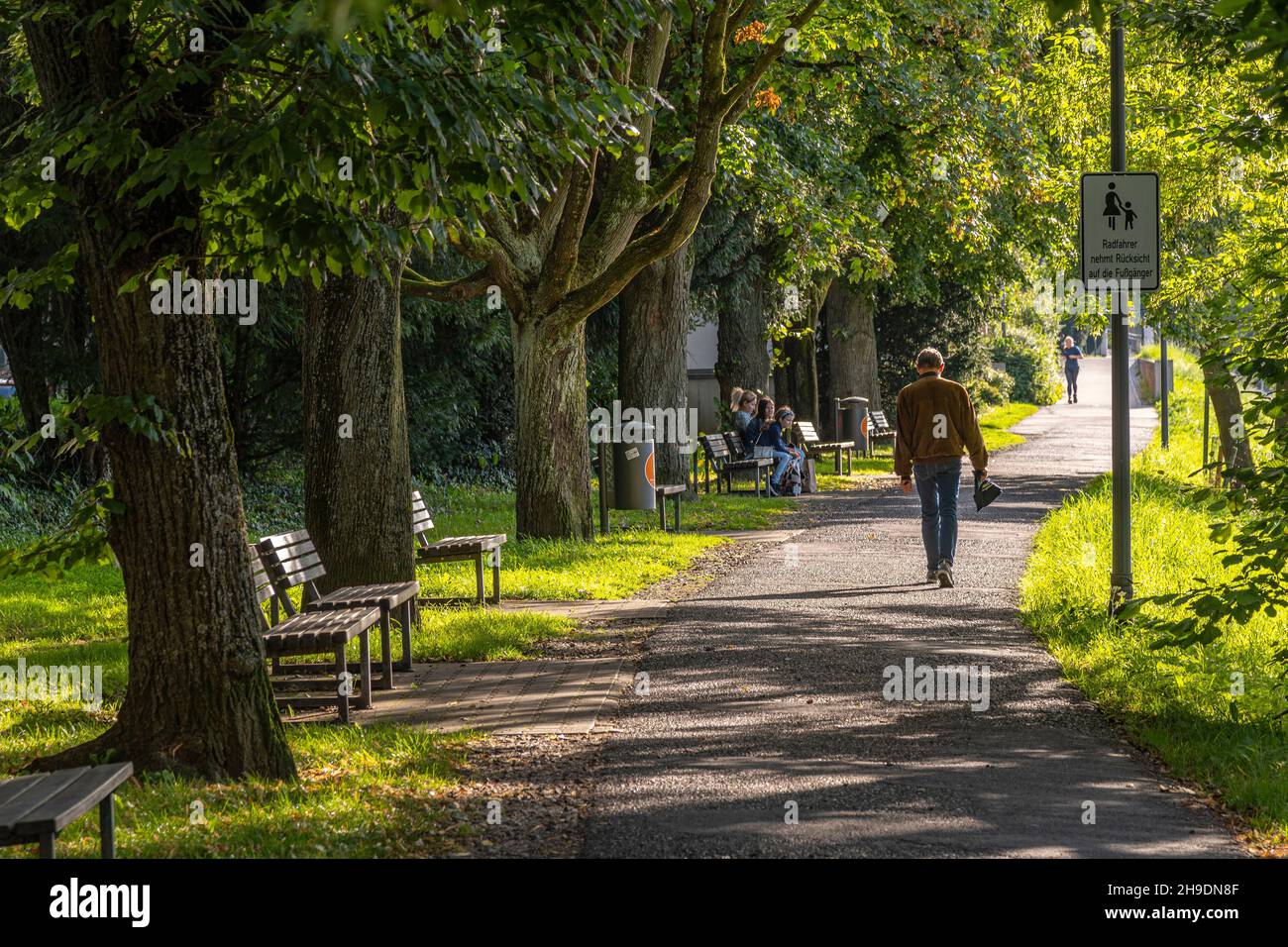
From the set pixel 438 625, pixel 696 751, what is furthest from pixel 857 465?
pixel 696 751

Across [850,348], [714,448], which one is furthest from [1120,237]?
[850,348]

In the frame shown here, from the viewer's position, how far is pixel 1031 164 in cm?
2341

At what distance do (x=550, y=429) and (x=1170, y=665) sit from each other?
332 inches

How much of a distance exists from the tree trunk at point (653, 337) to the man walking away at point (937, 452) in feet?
25.0

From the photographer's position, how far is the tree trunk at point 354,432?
11352mm

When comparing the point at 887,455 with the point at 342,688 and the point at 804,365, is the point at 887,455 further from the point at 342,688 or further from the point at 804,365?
the point at 342,688

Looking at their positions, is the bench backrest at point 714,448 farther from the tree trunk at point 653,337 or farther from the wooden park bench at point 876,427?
the wooden park bench at point 876,427

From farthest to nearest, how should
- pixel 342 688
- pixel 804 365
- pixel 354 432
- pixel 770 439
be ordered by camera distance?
pixel 804 365 → pixel 770 439 → pixel 354 432 → pixel 342 688

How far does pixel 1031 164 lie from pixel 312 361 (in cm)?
1472

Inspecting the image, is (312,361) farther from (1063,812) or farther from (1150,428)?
(1150,428)

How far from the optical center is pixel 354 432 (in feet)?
37.3

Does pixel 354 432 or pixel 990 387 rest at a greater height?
pixel 990 387

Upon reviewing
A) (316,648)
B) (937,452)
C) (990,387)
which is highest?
(990,387)

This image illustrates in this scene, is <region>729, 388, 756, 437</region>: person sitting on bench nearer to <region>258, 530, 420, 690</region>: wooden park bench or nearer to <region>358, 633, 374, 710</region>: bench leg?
<region>258, 530, 420, 690</region>: wooden park bench
